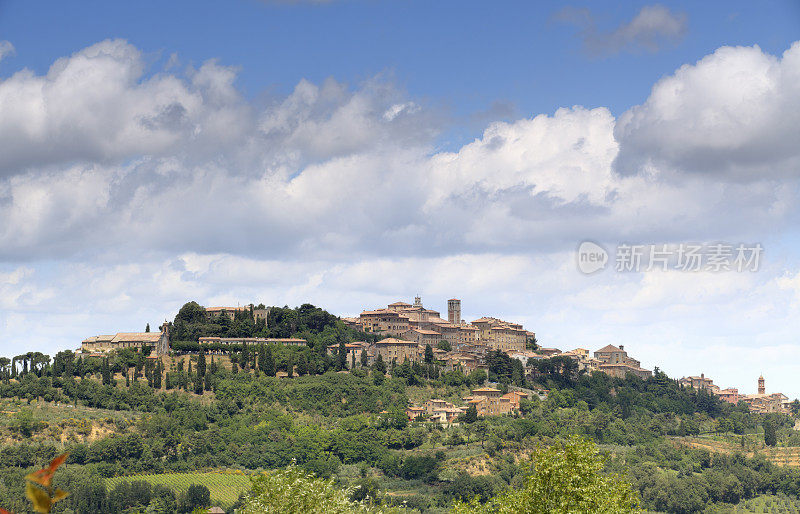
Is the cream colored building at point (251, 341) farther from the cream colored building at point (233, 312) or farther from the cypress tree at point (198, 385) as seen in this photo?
the cypress tree at point (198, 385)

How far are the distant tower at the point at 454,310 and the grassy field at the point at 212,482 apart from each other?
64.6 meters

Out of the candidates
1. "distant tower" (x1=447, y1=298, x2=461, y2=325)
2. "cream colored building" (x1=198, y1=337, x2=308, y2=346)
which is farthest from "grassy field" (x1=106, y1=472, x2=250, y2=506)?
"distant tower" (x1=447, y1=298, x2=461, y2=325)

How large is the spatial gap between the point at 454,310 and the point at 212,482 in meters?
69.8

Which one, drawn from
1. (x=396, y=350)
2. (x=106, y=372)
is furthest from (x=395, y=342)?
(x=106, y=372)

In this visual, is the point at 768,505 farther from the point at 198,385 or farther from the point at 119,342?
the point at 119,342

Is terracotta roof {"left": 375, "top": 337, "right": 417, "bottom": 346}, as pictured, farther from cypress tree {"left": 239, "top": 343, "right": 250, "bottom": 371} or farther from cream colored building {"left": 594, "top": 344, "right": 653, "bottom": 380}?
cream colored building {"left": 594, "top": 344, "right": 653, "bottom": 380}

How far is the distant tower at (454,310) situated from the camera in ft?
501

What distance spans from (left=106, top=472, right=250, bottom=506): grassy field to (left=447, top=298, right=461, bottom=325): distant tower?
2544 inches

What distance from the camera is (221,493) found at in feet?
287

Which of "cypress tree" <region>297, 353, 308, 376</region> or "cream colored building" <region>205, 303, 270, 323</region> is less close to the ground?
"cream colored building" <region>205, 303, 270, 323</region>

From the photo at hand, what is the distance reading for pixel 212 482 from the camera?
90938mm

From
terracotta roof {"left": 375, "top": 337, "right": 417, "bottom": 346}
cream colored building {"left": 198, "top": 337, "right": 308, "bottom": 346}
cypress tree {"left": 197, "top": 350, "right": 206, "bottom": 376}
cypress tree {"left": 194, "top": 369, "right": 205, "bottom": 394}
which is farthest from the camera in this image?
terracotta roof {"left": 375, "top": 337, "right": 417, "bottom": 346}

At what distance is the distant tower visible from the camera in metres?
153

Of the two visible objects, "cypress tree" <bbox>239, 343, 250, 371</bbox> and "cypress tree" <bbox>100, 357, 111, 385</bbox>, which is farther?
"cypress tree" <bbox>239, 343, 250, 371</bbox>
